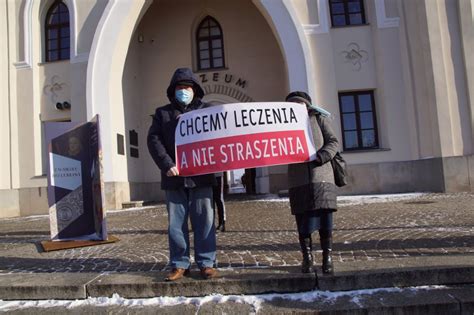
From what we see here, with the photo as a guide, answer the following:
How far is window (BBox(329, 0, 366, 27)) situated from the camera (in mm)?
13906

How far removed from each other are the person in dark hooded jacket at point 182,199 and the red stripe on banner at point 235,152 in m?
0.10

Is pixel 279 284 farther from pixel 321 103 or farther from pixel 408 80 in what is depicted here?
pixel 408 80

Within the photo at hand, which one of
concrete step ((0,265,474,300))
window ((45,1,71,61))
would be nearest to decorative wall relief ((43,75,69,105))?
window ((45,1,71,61))

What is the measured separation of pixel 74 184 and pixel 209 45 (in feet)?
38.4

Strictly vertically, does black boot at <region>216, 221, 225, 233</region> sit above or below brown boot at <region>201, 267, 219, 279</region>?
above

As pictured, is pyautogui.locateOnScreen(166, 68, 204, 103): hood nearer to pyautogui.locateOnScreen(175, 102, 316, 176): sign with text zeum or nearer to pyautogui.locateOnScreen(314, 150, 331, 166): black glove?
pyautogui.locateOnScreen(175, 102, 316, 176): sign with text zeum

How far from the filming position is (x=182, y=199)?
3.80m

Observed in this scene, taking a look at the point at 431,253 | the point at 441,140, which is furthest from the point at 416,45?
the point at 431,253

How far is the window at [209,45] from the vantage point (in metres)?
16.8

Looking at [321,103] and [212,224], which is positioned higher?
[321,103]

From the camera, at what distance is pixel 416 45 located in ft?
42.1

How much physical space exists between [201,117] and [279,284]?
1.62 metres

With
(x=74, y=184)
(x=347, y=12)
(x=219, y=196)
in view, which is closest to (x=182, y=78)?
(x=219, y=196)

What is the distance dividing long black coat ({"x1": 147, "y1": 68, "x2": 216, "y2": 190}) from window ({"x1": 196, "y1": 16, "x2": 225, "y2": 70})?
13.1 metres
